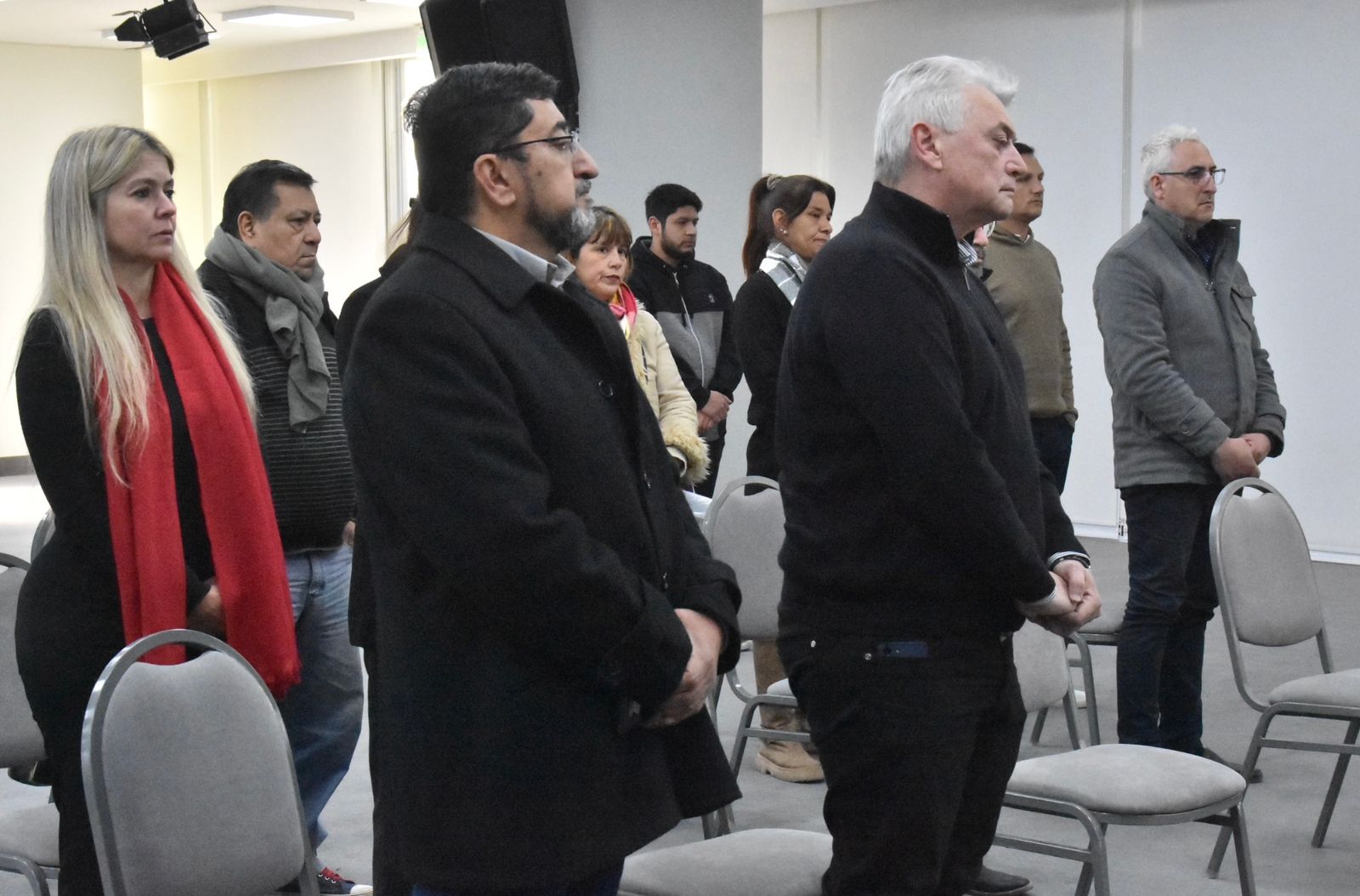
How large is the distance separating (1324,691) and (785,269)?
182 cm

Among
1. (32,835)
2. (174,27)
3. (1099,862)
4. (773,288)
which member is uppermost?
(174,27)

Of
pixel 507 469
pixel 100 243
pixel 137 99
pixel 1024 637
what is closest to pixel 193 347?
pixel 100 243

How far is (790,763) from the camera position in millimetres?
4016

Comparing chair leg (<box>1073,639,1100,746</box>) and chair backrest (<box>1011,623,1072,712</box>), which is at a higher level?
chair backrest (<box>1011,623,1072,712</box>)

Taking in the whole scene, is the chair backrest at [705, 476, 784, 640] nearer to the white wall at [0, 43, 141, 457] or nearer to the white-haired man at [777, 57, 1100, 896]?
the white-haired man at [777, 57, 1100, 896]

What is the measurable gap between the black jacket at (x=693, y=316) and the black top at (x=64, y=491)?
3063 millimetres

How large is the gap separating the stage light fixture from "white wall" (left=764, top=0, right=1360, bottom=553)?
3498mm

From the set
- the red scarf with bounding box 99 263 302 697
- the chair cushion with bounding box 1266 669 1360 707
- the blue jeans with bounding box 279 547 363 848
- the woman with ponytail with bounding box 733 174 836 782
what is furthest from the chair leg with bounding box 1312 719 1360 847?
the red scarf with bounding box 99 263 302 697

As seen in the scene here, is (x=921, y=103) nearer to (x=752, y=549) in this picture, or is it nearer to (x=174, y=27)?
(x=752, y=549)

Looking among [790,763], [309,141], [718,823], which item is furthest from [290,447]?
[309,141]

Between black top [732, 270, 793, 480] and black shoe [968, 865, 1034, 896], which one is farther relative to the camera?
black top [732, 270, 793, 480]

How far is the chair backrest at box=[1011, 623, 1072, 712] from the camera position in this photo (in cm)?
288

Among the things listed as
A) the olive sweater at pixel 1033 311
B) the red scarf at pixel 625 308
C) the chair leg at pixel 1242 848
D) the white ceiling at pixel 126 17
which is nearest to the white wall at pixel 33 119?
the white ceiling at pixel 126 17

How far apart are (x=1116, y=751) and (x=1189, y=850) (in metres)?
0.83
